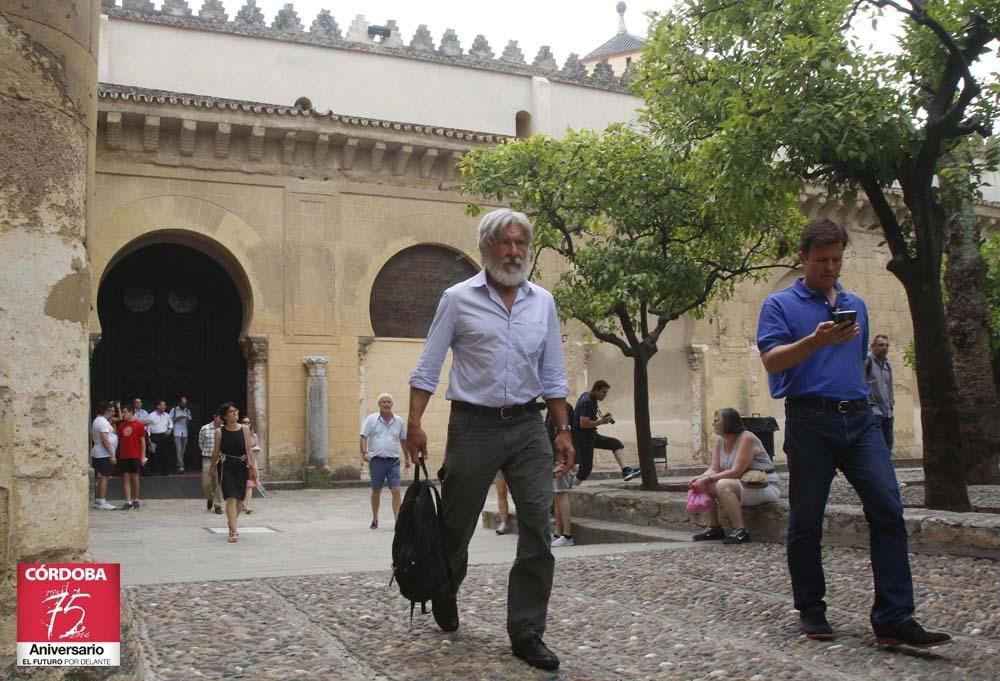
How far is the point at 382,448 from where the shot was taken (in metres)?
11.8

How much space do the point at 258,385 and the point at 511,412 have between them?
16.2m

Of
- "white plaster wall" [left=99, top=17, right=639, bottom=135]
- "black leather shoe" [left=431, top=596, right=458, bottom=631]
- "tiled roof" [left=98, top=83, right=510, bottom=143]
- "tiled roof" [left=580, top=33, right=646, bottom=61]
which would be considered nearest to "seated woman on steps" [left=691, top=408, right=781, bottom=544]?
"black leather shoe" [left=431, top=596, right=458, bottom=631]

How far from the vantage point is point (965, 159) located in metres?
10.1

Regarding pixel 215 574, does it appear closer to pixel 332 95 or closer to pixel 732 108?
pixel 732 108

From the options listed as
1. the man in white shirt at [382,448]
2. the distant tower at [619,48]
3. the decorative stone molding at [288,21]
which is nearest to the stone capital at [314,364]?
the decorative stone molding at [288,21]

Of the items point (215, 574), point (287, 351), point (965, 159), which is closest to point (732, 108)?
point (965, 159)

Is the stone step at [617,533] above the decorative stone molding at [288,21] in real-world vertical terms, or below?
below

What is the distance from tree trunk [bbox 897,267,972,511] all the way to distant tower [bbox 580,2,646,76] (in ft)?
185

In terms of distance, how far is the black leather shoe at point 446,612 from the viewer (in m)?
4.41

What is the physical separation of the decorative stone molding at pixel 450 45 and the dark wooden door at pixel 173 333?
7107 mm

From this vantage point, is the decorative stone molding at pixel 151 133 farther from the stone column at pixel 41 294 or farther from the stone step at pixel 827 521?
the stone column at pixel 41 294

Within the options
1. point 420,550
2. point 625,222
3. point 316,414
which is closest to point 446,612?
point 420,550

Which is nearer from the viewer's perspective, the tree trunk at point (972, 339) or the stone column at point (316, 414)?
the tree trunk at point (972, 339)

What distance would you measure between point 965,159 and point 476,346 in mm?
7543
